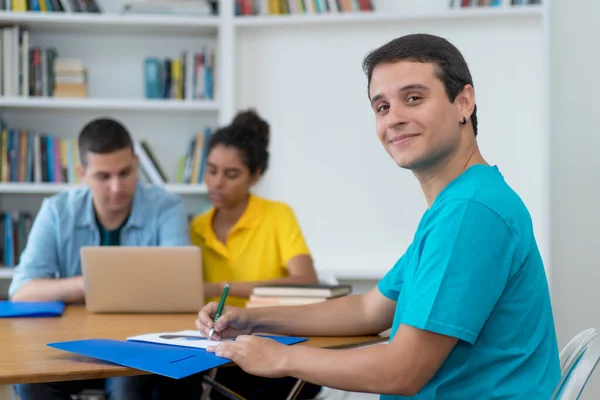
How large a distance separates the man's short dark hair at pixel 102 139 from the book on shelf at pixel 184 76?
1228mm

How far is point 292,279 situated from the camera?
8.27 ft

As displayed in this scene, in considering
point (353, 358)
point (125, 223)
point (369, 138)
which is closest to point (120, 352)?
point (353, 358)

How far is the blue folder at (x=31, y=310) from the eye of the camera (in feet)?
6.66

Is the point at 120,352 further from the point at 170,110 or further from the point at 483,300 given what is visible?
the point at 170,110

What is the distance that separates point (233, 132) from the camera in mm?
2908

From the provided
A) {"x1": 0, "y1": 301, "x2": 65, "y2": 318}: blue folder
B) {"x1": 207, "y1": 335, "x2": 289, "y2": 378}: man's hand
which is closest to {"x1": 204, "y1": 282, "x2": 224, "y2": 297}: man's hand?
{"x1": 0, "y1": 301, "x2": 65, "y2": 318}: blue folder

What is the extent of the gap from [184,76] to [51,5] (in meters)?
0.75

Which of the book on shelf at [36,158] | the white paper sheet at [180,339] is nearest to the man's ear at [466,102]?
the white paper sheet at [180,339]

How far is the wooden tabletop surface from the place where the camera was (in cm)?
130

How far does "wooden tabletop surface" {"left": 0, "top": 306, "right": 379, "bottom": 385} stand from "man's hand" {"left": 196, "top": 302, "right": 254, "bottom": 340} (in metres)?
0.15

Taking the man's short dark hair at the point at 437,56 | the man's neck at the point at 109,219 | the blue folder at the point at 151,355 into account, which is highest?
the man's short dark hair at the point at 437,56

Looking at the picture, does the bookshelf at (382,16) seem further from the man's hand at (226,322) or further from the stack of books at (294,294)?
the man's hand at (226,322)

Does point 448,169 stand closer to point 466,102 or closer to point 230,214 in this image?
point 466,102

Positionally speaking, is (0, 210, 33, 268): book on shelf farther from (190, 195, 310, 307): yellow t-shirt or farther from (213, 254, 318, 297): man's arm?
(213, 254, 318, 297): man's arm
